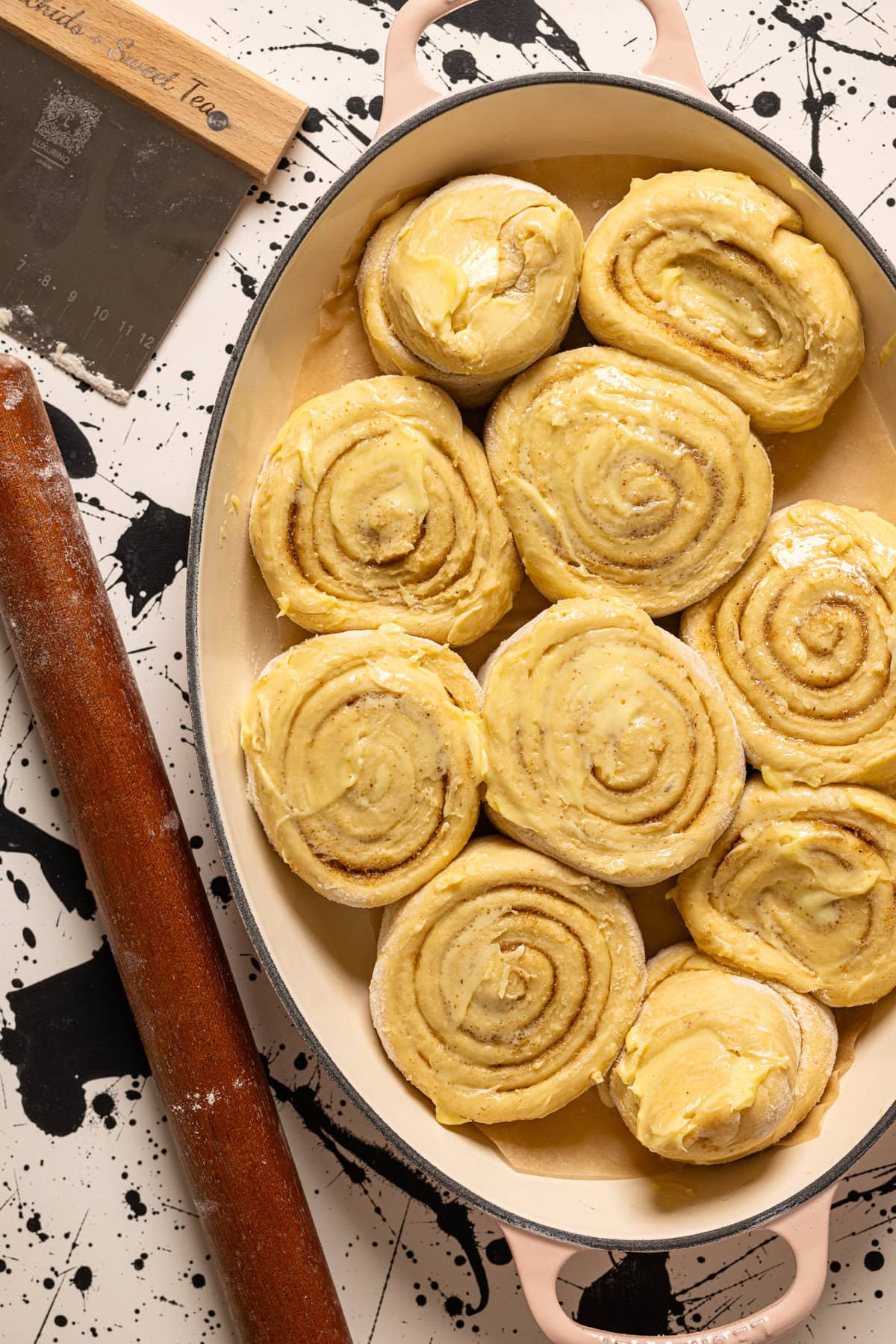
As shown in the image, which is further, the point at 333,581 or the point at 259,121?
the point at 259,121

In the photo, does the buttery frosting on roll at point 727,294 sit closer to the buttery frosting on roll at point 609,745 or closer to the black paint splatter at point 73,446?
the buttery frosting on roll at point 609,745

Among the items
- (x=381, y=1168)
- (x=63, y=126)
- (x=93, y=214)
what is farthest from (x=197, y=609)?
(x=381, y=1168)

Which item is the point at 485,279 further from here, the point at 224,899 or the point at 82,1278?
the point at 82,1278

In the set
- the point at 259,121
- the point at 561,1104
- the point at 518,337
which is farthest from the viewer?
the point at 259,121

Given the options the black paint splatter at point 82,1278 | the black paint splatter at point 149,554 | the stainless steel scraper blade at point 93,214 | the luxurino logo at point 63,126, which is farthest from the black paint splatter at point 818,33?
the black paint splatter at point 82,1278

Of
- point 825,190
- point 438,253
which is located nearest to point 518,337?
point 438,253

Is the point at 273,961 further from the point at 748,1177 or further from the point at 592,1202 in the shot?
the point at 748,1177
